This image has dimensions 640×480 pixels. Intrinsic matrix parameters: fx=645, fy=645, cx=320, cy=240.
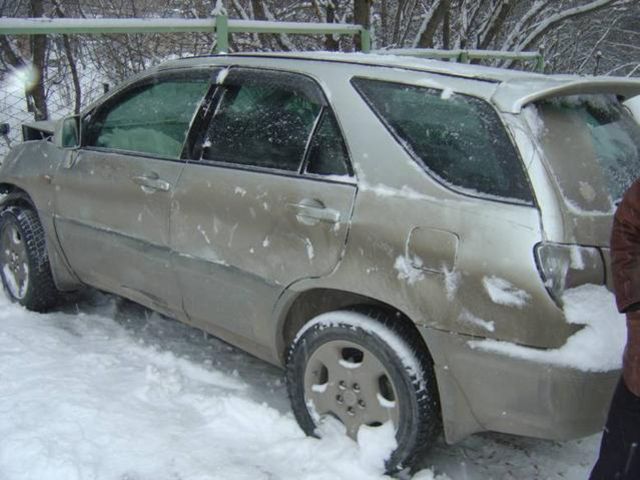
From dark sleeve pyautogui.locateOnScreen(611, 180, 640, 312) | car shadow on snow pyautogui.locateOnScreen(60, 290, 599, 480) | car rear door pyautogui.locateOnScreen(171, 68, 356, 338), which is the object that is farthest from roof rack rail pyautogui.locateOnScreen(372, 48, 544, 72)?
dark sleeve pyautogui.locateOnScreen(611, 180, 640, 312)

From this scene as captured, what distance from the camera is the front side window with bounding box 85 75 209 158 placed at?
11.0ft

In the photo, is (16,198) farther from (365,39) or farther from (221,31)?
(365,39)

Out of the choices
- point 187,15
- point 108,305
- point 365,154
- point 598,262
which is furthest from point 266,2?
point 598,262

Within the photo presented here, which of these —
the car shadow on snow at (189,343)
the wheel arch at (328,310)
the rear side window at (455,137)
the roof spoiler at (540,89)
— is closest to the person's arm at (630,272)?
the rear side window at (455,137)

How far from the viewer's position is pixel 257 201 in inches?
113

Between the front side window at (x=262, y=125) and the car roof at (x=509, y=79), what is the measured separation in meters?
0.18

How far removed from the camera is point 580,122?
2.46 metres

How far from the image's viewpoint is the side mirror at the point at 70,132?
390 cm

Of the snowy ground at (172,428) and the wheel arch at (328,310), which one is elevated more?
the wheel arch at (328,310)

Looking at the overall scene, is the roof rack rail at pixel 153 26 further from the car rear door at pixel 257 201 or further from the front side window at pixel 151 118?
the car rear door at pixel 257 201

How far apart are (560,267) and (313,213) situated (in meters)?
1.00

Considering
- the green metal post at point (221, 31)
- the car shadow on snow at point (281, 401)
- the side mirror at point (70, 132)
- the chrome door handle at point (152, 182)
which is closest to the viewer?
the car shadow on snow at point (281, 401)

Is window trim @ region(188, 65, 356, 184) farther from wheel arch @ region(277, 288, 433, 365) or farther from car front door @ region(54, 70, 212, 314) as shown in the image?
wheel arch @ region(277, 288, 433, 365)

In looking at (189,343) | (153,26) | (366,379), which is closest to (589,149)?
(366,379)
